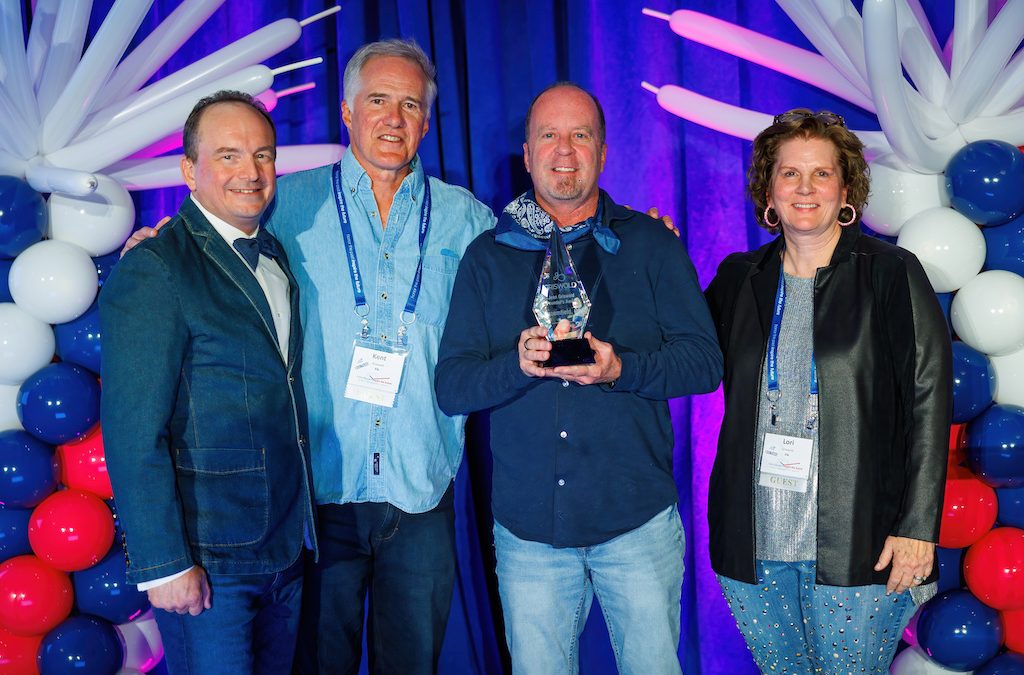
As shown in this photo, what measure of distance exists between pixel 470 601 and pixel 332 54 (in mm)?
2253

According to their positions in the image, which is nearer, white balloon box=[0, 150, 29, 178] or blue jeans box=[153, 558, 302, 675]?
blue jeans box=[153, 558, 302, 675]

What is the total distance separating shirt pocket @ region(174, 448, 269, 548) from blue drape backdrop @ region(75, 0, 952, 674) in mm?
1471

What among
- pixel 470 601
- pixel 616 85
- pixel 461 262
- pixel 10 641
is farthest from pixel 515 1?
pixel 10 641

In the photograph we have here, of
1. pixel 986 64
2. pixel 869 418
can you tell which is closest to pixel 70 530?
pixel 869 418

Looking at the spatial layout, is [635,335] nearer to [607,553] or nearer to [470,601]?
[607,553]

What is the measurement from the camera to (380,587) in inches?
93.0

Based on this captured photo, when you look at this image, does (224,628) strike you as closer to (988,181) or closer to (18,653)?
(18,653)

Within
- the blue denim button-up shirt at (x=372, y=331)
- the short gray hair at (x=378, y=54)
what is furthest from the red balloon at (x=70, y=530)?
the short gray hair at (x=378, y=54)

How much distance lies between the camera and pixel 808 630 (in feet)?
7.22

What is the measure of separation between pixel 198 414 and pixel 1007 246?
2.43 meters

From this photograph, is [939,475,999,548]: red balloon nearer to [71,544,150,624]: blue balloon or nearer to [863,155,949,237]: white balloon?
[863,155,949,237]: white balloon

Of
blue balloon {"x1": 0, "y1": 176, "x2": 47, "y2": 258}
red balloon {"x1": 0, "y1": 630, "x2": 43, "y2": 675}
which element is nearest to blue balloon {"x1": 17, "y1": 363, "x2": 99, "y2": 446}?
blue balloon {"x1": 0, "y1": 176, "x2": 47, "y2": 258}

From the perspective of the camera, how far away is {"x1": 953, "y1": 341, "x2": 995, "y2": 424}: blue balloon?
8.66 feet

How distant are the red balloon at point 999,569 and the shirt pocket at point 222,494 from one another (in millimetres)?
2201
